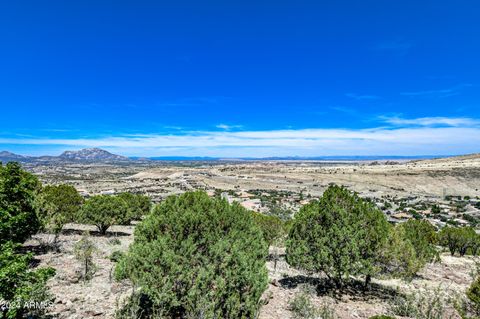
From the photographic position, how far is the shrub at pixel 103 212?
1028 inches

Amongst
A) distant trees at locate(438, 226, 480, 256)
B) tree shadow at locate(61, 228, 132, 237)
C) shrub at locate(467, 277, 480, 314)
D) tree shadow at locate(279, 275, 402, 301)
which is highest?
shrub at locate(467, 277, 480, 314)

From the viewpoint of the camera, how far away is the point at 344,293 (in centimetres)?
1530

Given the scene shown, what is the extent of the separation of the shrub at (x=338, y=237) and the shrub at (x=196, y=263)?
3587 millimetres

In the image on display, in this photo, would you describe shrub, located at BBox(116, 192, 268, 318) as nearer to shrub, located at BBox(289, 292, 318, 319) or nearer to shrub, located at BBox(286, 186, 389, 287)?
shrub, located at BBox(289, 292, 318, 319)

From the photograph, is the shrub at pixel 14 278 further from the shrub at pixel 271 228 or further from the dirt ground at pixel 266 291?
the shrub at pixel 271 228

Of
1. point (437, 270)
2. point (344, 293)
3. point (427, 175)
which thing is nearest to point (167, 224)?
point (344, 293)

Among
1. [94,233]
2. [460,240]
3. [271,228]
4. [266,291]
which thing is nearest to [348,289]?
[266,291]

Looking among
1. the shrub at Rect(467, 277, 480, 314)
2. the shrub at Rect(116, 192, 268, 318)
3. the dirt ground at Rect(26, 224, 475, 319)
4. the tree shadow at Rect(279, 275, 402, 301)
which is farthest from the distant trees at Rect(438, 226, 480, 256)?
the shrub at Rect(116, 192, 268, 318)

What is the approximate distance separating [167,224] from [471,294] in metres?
11.6

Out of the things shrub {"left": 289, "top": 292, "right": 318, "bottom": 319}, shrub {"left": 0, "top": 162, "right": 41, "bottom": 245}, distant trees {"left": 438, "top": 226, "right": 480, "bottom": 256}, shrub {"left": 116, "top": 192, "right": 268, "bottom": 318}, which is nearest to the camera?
shrub {"left": 116, "top": 192, "right": 268, "bottom": 318}

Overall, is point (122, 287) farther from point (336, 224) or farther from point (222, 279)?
point (336, 224)

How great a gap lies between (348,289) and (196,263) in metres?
9.41

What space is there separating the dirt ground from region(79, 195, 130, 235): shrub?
159 inches

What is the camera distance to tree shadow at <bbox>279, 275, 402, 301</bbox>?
15.0 metres
